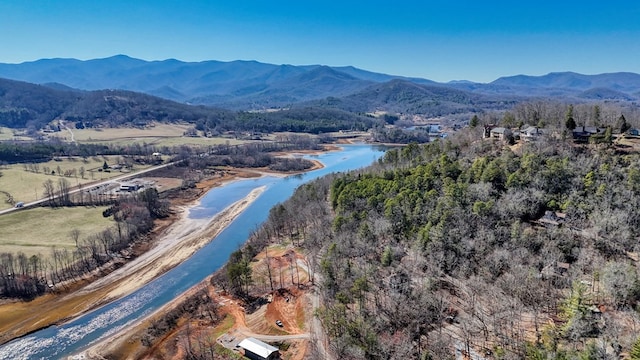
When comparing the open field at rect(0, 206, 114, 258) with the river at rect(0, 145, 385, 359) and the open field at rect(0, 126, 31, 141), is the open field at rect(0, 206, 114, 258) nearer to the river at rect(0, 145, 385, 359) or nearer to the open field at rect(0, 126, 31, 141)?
the river at rect(0, 145, 385, 359)

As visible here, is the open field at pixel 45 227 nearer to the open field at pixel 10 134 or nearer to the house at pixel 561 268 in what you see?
the house at pixel 561 268

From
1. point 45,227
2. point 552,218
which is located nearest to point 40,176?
point 45,227

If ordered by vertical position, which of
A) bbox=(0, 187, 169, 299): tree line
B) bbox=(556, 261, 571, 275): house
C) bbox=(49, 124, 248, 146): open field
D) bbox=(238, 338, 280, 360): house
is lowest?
bbox=(238, 338, 280, 360): house

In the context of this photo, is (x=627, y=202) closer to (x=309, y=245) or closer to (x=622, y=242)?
(x=622, y=242)

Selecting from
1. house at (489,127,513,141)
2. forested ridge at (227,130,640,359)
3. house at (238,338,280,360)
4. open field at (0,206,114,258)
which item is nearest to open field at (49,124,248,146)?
open field at (0,206,114,258)

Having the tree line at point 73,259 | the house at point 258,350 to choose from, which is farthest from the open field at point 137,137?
the house at point 258,350

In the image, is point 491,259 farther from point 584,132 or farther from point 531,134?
point 584,132
